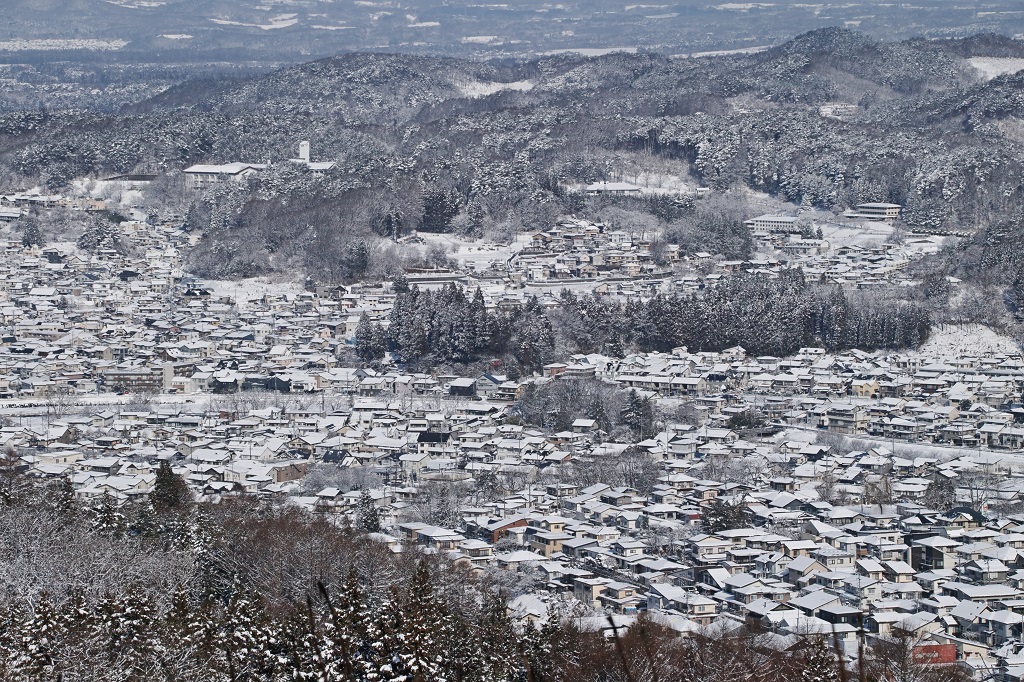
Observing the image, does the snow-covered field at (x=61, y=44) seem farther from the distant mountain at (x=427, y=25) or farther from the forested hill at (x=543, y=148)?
the forested hill at (x=543, y=148)

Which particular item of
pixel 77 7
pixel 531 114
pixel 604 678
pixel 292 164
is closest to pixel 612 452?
pixel 604 678

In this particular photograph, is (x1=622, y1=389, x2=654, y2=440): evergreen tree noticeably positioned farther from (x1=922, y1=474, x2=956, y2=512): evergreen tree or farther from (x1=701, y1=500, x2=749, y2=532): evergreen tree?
(x1=701, y1=500, x2=749, y2=532): evergreen tree

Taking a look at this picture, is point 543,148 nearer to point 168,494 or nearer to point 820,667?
point 168,494

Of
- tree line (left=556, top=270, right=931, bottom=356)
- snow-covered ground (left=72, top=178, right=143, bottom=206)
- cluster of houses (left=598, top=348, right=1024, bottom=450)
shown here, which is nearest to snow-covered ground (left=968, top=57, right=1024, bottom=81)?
snow-covered ground (left=72, top=178, right=143, bottom=206)

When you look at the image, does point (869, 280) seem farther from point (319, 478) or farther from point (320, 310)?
point (319, 478)

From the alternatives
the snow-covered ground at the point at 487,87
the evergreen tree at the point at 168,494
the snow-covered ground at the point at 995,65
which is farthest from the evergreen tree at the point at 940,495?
the snow-covered ground at the point at 487,87

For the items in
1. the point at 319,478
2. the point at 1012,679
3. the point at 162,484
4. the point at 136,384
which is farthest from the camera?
the point at 136,384
